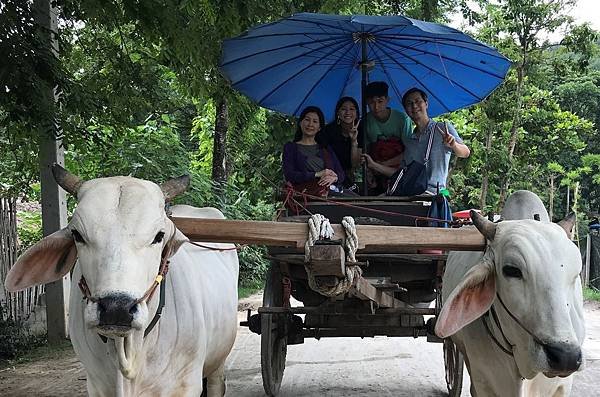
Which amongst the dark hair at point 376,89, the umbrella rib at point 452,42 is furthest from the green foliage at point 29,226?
the umbrella rib at point 452,42

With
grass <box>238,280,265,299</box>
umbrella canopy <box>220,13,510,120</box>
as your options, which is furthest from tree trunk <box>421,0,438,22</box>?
grass <box>238,280,265,299</box>

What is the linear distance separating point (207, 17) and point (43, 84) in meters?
2.43

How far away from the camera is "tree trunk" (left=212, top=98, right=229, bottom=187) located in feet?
41.5

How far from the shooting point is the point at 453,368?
5859 mm

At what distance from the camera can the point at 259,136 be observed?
1437cm

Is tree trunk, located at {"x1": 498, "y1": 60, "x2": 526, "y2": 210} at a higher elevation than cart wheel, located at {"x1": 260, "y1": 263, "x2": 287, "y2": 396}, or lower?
higher

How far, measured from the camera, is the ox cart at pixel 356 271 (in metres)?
3.37

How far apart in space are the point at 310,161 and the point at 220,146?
7.14m

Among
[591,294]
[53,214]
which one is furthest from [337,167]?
[591,294]

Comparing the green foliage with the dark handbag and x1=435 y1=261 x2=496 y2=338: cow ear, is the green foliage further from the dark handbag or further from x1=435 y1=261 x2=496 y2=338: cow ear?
x1=435 y1=261 x2=496 y2=338: cow ear

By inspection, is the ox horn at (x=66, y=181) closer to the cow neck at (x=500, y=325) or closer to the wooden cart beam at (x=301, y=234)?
the wooden cart beam at (x=301, y=234)

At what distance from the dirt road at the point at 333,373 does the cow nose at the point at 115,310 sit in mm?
3751

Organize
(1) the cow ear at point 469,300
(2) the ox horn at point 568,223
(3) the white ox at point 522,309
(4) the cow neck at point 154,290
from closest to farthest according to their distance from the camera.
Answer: (4) the cow neck at point 154,290
(3) the white ox at point 522,309
(1) the cow ear at point 469,300
(2) the ox horn at point 568,223

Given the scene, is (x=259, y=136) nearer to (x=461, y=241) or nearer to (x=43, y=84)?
(x=43, y=84)
